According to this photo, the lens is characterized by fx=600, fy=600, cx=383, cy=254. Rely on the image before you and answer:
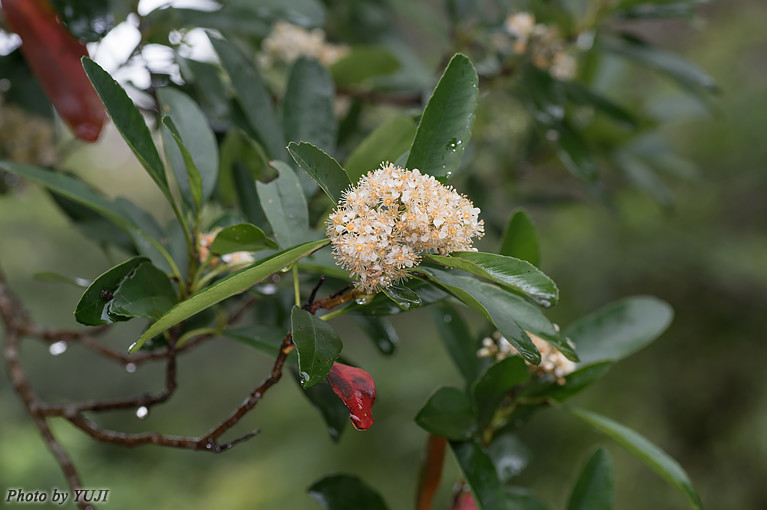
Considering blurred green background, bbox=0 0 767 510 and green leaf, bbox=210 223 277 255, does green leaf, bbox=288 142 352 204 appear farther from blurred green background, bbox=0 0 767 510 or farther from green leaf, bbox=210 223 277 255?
blurred green background, bbox=0 0 767 510

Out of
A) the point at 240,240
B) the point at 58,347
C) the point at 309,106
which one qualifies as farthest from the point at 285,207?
the point at 58,347

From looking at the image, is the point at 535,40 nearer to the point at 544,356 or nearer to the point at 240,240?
the point at 544,356

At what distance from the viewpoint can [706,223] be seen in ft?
8.10

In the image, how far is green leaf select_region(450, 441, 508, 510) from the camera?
0.66m

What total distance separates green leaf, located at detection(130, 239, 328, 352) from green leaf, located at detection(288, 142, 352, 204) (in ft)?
0.18

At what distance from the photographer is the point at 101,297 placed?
1.78 ft

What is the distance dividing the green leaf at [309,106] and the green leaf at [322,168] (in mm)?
262

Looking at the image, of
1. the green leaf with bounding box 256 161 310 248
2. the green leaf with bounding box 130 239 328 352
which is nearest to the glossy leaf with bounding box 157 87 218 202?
the green leaf with bounding box 256 161 310 248

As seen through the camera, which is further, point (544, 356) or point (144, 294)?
point (544, 356)

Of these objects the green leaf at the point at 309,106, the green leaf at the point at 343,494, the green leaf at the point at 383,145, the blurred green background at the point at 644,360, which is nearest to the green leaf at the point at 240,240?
the green leaf at the point at 383,145

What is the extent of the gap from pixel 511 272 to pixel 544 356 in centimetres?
28

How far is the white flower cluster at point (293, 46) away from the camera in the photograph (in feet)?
3.95

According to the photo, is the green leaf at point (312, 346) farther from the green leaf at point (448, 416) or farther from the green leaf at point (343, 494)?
the green leaf at point (343, 494)

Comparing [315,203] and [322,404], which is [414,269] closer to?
[322,404]
